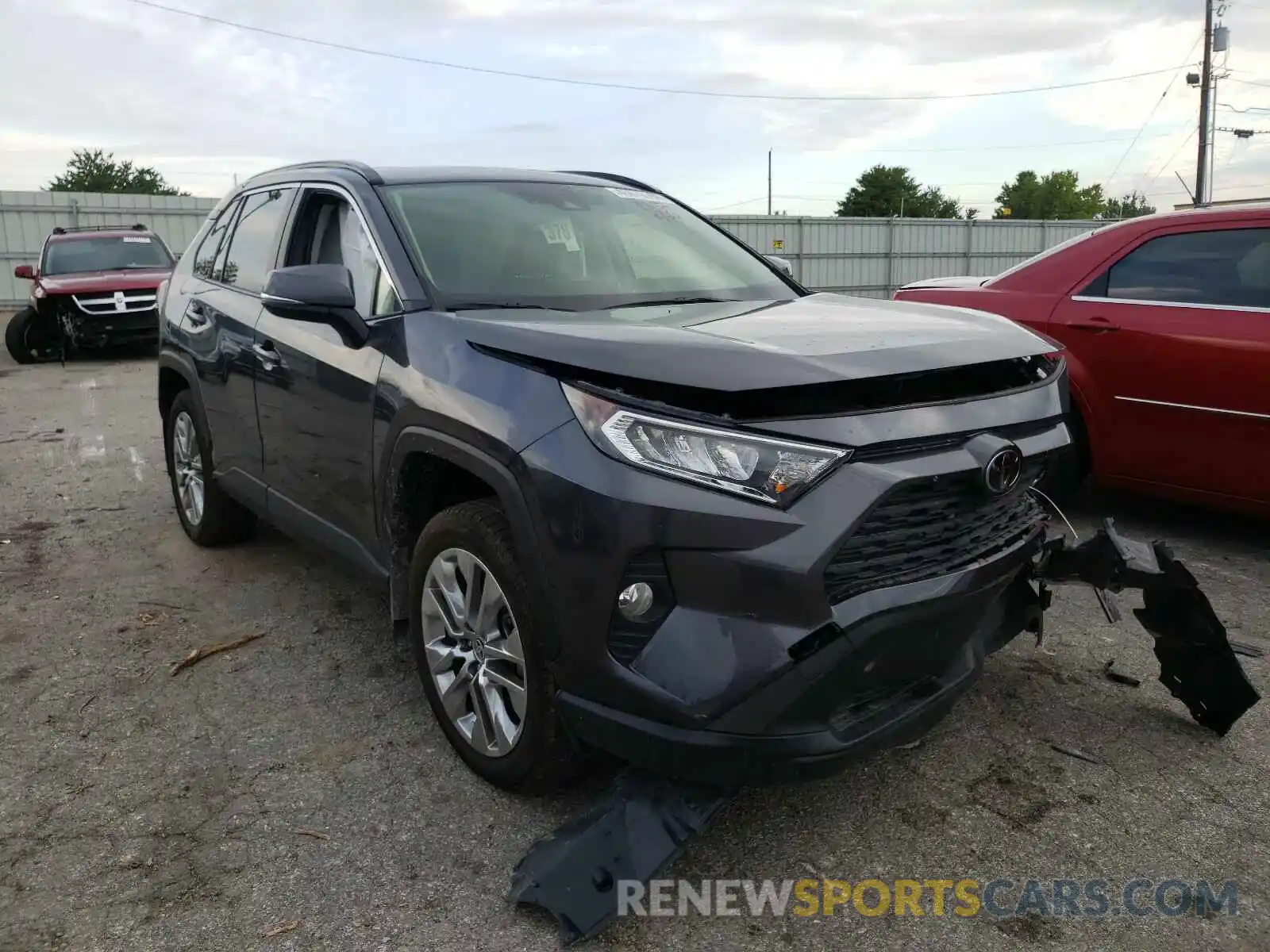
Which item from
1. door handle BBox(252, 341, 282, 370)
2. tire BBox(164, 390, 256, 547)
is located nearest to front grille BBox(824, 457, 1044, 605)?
door handle BBox(252, 341, 282, 370)

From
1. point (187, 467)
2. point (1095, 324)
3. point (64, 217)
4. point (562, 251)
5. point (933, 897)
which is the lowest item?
point (933, 897)

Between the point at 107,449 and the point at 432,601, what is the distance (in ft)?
19.7

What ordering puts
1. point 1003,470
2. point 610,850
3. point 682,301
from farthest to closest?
point 682,301
point 1003,470
point 610,850

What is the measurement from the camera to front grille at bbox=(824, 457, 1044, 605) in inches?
87.2

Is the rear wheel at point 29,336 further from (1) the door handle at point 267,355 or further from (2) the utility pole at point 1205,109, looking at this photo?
(2) the utility pole at point 1205,109

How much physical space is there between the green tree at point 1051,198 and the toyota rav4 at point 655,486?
94155 mm

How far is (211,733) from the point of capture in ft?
10.7

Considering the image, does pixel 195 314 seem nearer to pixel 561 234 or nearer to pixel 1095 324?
pixel 561 234

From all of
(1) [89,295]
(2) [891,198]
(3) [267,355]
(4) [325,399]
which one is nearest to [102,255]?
(1) [89,295]

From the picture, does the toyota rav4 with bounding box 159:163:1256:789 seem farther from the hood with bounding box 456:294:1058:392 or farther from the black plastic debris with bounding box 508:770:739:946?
the black plastic debris with bounding box 508:770:739:946

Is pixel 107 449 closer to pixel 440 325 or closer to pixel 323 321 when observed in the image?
pixel 323 321

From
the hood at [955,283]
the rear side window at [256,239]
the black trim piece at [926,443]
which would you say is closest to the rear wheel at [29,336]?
the rear side window at [256,239]

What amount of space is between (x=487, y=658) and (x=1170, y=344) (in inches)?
143

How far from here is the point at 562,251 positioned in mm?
3490
